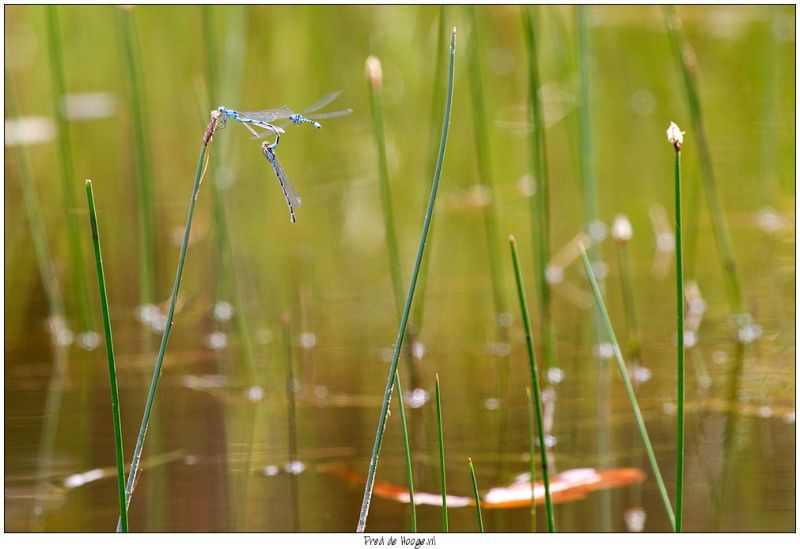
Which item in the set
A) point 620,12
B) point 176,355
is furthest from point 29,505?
point 620,12

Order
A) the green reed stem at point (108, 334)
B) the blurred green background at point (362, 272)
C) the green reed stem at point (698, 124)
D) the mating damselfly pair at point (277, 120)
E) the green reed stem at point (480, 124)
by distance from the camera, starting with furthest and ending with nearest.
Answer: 1. the green reed stem at point (480, 124)
2. the green reed stem at point (698, 124)
3. the blurred green background at point (362, 272)
4. the mating damselfly pair at point (277, 120)
5. the green reed stem at point (108, 334)

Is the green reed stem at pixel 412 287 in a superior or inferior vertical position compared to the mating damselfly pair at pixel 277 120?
inferior

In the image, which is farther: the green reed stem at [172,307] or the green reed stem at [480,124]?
the green reed stem at [480,124]

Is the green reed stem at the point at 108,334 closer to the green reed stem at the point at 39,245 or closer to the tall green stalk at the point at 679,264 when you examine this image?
the tall green stalk at the point at 679,264

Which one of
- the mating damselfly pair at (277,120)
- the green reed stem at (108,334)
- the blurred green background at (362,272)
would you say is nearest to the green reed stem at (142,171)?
the blurred green background at (362,272)

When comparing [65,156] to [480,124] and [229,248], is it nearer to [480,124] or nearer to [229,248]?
[229,248]

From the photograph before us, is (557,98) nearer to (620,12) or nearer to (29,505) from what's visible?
(620,12)

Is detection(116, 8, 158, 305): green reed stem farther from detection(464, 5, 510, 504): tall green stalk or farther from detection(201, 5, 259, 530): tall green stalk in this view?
detection(464, 5, 510, 504): tall green stalk

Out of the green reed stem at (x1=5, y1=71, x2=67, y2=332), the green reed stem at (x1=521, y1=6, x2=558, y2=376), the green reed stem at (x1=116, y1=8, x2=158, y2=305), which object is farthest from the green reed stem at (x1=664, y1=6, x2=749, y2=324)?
the green reed stem at (x1=5, y1=71, x2=67, y2=332)
